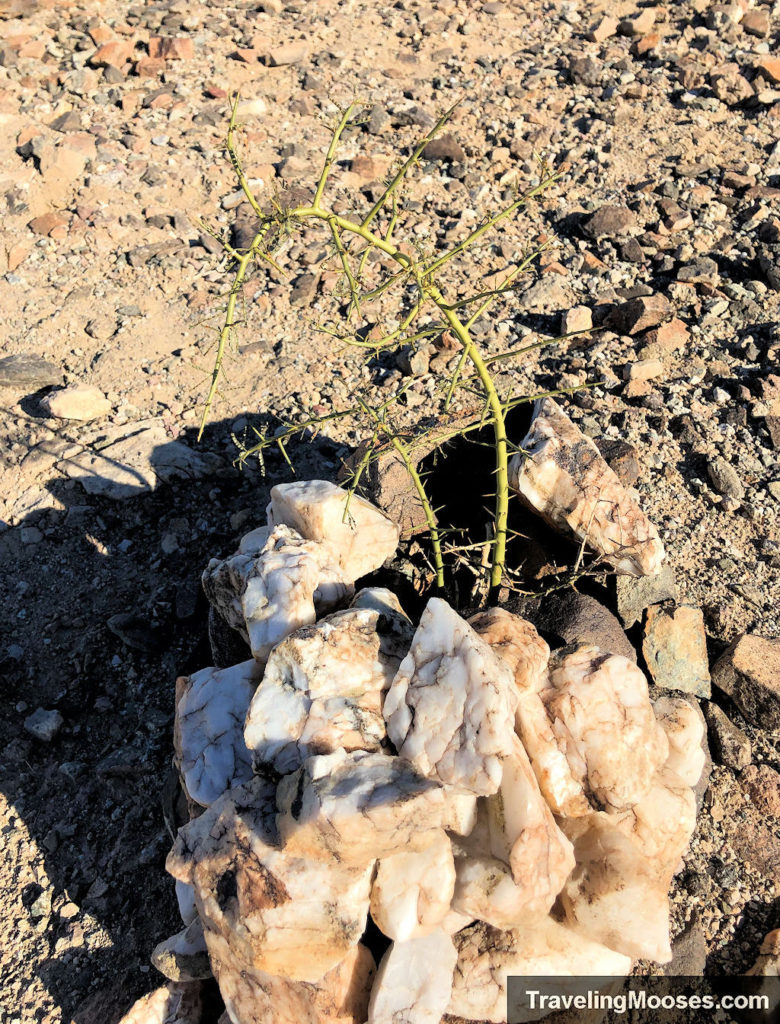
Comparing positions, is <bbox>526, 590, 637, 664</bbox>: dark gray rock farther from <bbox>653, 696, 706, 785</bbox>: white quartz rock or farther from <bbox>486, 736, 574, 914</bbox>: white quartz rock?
<bbox>486, 736, 574, 914</bbox>: white quartz rock

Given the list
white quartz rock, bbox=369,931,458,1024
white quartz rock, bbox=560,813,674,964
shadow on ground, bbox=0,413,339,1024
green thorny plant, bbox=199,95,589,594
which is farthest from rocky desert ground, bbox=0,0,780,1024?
white quartz rock, bbox=369,931,458,1024

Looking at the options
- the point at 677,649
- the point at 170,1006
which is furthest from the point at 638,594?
the point at 170,1006

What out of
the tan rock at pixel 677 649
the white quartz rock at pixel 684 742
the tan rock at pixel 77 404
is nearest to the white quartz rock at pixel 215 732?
the white quartz rock at pixel 684 742

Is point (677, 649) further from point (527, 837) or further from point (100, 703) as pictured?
point (100, 703)

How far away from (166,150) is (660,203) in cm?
394

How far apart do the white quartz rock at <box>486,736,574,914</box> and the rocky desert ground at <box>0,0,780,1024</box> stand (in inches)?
34.3

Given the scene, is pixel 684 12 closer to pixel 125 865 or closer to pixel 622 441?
pixel 622 441

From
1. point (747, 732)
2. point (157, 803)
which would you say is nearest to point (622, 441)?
point (747, 732)

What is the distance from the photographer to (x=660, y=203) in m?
6.14

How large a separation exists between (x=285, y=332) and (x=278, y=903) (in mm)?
3987

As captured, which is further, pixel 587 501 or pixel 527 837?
pixel 587 501

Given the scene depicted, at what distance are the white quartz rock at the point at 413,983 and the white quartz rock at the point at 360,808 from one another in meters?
0.33

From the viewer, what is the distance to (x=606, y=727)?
110 inches

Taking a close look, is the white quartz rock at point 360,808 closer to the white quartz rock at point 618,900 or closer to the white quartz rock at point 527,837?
the white quartz rock at point 527,837
